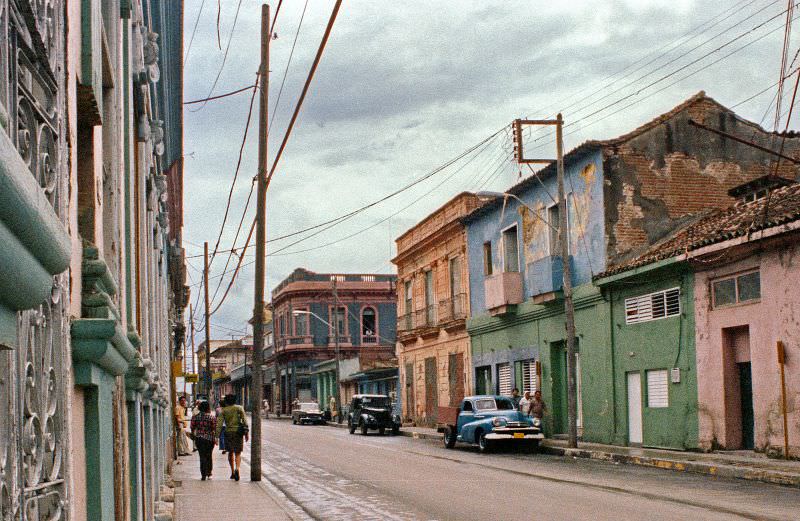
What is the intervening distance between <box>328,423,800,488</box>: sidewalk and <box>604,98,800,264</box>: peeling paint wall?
18.2ft

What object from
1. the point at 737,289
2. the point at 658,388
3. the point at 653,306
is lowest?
the point at 658,388

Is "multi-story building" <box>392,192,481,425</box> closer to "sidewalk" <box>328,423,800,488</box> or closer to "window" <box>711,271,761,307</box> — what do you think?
"sidewalk" <box>328,423,800,488</box>

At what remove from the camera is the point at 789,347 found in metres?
19.9

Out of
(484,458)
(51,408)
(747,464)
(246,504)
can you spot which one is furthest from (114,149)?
(484,458)

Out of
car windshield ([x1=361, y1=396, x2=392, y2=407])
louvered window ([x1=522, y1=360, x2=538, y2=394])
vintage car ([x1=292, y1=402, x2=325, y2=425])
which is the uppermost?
louvered window ([x1=522, y1=360, x2=538, y2=394])

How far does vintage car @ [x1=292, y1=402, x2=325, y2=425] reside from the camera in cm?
5634

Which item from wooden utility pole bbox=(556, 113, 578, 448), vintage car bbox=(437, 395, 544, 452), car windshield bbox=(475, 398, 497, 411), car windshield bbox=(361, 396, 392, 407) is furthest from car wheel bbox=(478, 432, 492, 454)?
car windshield bbox=(361, 396, 392, 407)

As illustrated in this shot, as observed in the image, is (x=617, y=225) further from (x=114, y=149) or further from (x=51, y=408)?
(x=51, y=408)

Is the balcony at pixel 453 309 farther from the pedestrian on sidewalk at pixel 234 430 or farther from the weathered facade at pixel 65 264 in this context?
the weathered facade at pixel 65 264

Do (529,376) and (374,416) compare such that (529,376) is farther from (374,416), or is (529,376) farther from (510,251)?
(374,416)

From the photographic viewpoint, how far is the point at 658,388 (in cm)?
2536

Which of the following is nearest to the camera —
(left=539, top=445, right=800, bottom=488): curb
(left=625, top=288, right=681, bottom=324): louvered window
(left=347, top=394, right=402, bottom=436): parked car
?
(left=539, top=445, right=800, bottom=488): curb

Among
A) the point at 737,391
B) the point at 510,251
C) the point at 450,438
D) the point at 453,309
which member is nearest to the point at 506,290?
the point at 510,251

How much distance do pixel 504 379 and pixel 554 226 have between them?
7.59 m
